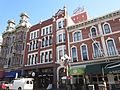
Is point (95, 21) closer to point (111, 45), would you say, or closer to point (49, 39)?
point (111, 45)

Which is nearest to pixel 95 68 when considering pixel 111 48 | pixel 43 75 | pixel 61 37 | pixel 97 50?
pixel 97 50

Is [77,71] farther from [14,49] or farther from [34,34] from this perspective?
[14,49]

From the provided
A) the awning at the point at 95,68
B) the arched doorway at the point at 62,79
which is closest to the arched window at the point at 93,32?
the awning at the point at 95,68

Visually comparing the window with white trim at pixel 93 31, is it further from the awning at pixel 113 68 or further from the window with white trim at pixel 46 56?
the window with white trim at pixel 46 56

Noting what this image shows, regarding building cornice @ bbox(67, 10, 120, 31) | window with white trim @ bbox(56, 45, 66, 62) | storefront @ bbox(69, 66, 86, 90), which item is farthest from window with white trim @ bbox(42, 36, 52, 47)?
storefront @ bbox(69, 66, 86, 90)

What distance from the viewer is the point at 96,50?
69.2 ft

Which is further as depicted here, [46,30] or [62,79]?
[46,30]

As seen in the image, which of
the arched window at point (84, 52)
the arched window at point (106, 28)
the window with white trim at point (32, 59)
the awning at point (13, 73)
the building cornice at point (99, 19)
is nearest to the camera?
the building cornice at point (99, 19)

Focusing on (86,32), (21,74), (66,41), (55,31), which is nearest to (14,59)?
(21,74)

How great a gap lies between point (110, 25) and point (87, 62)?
704cm

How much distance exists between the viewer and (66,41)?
24984 millimetres

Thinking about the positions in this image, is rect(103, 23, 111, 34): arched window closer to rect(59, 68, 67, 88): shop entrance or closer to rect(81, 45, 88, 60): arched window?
rect(81, 45, 88, 60): arched window

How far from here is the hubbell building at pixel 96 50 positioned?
732 inches

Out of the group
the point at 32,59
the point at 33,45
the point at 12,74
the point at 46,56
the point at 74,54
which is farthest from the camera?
the point at 33,45
